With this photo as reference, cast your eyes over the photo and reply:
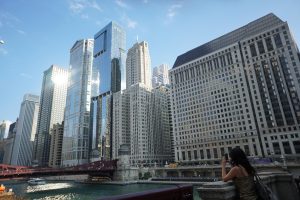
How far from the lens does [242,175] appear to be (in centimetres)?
726

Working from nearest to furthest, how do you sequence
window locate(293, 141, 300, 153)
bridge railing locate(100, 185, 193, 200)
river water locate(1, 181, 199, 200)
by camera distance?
bridge railing locate(100, 185, 193, 200) < river water locate(1, 181, 199, 200) < window locate(293, 141, 300, 153)

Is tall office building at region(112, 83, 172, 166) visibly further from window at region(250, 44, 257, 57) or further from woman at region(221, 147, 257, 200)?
woman at region(221, 147, 257, 200)

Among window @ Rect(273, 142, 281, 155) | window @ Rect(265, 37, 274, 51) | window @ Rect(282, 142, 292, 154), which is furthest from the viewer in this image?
window @ Rect(265, 37, 274, 51)

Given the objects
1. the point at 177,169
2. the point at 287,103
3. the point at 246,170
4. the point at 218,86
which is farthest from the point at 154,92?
the point at 246,170

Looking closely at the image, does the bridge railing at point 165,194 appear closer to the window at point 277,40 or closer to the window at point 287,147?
the window at point 287,147

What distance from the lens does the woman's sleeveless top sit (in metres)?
7.14

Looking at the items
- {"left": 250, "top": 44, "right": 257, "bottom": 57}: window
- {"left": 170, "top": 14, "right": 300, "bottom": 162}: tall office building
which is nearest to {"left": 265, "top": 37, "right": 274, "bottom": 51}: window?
{"left": 170, "top": 14, "right": 300, "bottom": 162}: tall office building

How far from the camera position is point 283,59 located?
122188mm

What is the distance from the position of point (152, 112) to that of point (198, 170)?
8492cm

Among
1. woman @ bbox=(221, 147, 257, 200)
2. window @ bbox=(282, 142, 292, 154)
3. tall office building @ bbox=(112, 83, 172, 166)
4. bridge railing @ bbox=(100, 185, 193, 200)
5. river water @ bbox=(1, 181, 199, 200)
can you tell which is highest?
tall office building @ bbox=(112, 83, 172, 166)

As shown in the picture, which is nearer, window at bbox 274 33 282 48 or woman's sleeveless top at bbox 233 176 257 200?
woman's sleeveless top at bbox 233 176 257 200

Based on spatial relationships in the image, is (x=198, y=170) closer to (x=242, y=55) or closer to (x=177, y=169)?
(x=177, y=169)

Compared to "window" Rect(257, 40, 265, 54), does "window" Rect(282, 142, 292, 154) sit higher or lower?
lower

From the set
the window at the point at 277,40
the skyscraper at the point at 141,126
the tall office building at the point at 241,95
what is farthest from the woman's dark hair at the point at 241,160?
the skyscraper at the point at 141,126
